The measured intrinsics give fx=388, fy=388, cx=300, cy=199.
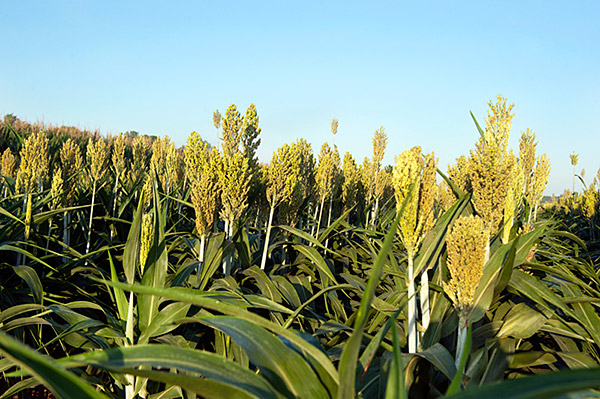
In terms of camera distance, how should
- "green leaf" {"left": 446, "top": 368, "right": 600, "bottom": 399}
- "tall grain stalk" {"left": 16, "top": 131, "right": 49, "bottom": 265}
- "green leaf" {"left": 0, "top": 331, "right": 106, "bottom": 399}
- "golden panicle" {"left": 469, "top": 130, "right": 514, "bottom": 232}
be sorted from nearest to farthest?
"green leaf" {"left": 446, "top": 368, "right": 600, "bottom": 399}
"green leaf" {"left": 0, "top": 331, "right": 106, "bottom": 399}
"golden panicle" {"left": 469, "top": 130, "right": 514, "bottom": 232}
"tall grain stalk" {"left": 16, "top": 131, "right": 49, "bottom": 265}

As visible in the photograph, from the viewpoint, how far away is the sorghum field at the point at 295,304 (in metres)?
0.96

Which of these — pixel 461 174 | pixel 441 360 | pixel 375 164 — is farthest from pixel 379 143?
pixel 441 360

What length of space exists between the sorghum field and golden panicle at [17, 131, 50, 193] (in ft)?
0.08

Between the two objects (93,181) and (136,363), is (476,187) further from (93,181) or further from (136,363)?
(93,181)

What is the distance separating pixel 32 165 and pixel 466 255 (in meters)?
4.19

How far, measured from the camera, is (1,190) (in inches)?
199

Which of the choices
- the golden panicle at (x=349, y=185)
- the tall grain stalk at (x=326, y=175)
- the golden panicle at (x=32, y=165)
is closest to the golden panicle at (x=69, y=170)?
the golden panicle at (x=32, y=165)

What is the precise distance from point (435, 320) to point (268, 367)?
58.9 inches

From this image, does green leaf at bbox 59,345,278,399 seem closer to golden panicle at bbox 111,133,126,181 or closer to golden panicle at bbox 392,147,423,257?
golden panicle at bbox 392,147,423,257

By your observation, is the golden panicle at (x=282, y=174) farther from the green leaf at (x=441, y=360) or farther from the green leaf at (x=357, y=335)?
the green leaf at (x=357, y=335)

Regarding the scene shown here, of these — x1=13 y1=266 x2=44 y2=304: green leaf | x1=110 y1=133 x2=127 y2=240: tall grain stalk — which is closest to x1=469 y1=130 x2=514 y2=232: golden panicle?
x1=13 y1=266 x2=44 y2=304: green leaf

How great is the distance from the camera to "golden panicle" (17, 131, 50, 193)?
12.6 ft

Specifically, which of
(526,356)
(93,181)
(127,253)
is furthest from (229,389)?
(93,181)

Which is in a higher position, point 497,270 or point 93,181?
point 93,181
